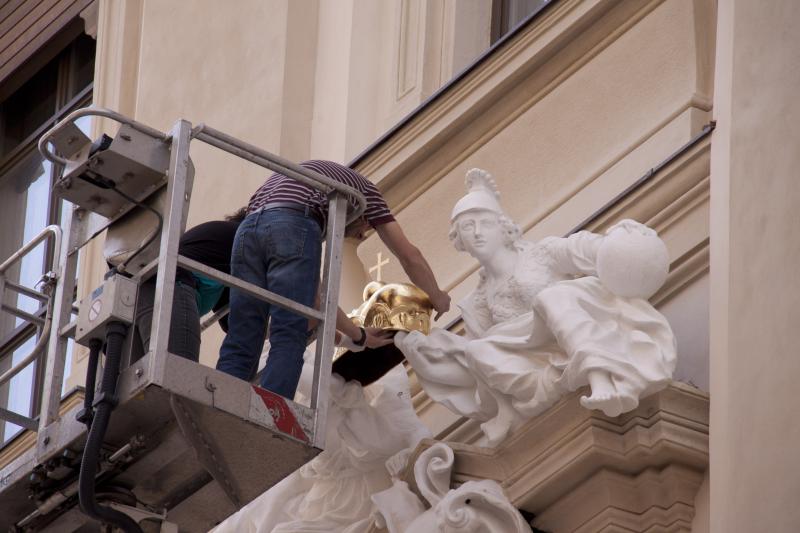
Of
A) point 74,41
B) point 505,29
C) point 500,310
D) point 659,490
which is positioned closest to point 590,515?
point 659,490

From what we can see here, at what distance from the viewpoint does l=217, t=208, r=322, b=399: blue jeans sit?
9.49 meters

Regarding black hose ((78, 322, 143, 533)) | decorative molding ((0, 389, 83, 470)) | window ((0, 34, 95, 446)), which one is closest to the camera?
black hose ((78, 322, 143, 533))

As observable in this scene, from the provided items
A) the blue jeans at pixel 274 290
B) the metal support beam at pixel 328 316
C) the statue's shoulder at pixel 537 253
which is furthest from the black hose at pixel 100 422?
the statue's shoulder at pixel 537 253

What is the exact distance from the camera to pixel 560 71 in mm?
11211

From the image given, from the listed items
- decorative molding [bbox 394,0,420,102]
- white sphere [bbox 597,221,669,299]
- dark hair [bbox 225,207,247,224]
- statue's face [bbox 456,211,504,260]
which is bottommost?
white sphere [bbox 597,221,669,299]

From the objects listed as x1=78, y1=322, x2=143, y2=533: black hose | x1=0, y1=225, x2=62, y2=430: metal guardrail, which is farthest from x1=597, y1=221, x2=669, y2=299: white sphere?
x1=0, y1=225, x2=62, y2=430: metal guardrail

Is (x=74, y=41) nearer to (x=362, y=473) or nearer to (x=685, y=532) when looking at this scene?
(x=362, y=473)

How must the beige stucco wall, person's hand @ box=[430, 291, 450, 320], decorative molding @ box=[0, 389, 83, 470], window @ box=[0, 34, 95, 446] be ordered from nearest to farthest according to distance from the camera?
the beige stucco wall, person's hand @ box=[430, 291, 450, 320], decorative molding @ box=[0, 389, 83, 470], window @ box=[0, 34, 95, 446]

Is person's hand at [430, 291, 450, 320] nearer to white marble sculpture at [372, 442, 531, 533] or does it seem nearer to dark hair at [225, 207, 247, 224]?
white marble sculpture at [372, 442, 531, 533]

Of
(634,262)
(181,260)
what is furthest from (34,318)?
(634,262)

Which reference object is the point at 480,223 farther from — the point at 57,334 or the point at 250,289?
the point at 57,334

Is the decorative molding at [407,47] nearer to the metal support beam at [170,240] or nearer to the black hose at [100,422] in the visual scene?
the metal support beam at [170,240]

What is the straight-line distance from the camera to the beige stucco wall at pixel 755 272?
27.1 ft

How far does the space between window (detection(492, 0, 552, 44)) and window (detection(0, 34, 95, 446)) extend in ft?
11.1
